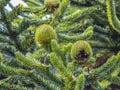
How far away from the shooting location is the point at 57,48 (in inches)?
68.0

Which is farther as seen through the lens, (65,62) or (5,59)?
(5,59)

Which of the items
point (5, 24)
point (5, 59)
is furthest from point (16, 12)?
point (5, 59)

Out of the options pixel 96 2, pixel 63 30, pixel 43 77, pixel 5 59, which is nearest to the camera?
pixel 43 77

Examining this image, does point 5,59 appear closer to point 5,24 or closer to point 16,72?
point 5,24

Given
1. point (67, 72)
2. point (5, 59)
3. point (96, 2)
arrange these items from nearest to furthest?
point (67, 72) → point (5, 59) → point (96, 2)

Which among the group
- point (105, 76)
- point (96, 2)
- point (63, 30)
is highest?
point (96, 2)

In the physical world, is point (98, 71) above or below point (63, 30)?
below

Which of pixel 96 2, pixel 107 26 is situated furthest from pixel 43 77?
pixel 107 26

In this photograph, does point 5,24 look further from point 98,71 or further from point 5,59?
point 98,71

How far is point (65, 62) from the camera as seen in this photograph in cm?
183

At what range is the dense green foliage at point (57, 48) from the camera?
5.71 ft

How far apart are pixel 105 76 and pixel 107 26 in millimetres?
1847

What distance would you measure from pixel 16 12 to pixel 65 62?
76cm

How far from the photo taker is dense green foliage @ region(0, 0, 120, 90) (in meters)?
1.74
